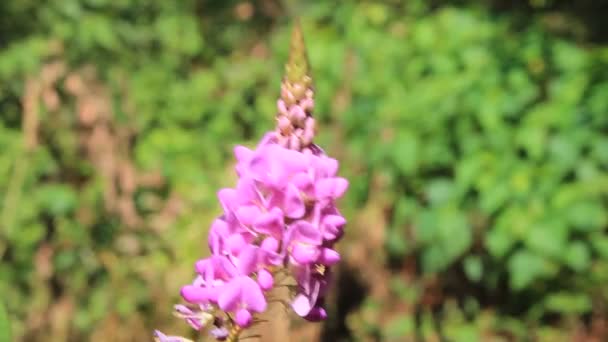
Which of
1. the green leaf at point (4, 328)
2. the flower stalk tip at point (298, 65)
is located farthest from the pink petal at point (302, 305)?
the green leaf at point (4, 328)

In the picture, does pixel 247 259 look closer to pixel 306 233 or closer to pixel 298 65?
pixel 306 233

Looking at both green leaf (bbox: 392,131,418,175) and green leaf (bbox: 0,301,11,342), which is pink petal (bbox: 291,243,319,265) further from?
green leaf (bbox: 392,131,418,175)

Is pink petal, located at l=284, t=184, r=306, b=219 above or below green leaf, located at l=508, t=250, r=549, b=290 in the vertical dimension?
below

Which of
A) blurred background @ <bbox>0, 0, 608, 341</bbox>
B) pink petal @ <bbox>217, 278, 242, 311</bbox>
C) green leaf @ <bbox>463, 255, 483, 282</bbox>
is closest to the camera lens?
pink petal @ <bbox>217, 278, 242, 311</bbox>

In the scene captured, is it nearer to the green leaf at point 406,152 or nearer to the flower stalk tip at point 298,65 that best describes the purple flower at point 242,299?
the flower stalk tip at point 298,65

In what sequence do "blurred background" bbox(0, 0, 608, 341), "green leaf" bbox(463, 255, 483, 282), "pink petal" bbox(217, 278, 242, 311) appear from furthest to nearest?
"green leaf" bbox(463, 255, 483, 282) < "blurred background" bbox(0, 0, 608, 341) < "pink petal" bbox(217, 278, 242, 311)

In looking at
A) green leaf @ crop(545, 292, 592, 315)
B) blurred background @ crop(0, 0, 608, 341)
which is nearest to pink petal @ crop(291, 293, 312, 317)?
blurred background @ crop(0, 0, 608, 341)

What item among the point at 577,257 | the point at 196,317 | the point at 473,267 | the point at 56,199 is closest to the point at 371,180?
the point at 473,267
